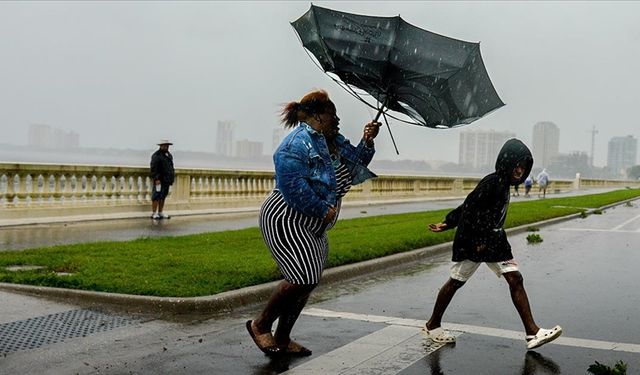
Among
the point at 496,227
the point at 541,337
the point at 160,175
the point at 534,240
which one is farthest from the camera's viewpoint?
the point at 160,175

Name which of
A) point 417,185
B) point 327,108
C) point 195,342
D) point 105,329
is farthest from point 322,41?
point 417,185

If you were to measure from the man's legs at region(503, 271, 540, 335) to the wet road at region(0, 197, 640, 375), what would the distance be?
0.20 m

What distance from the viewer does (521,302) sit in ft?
21.7

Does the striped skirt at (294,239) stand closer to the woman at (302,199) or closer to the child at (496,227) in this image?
the woman at (302,199)

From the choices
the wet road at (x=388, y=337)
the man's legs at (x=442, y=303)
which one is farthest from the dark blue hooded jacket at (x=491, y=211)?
the wet road at (x=388, y=337)

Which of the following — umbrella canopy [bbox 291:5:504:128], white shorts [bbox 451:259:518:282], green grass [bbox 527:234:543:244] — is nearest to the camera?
umbrella canopy [bbox 291:5:504:128]

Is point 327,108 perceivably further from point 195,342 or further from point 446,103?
point 195,342

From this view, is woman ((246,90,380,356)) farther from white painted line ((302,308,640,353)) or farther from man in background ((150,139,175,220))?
man in background ((150,139,175,220))

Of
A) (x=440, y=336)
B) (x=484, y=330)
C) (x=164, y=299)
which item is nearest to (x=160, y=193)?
(x=164, y=299)

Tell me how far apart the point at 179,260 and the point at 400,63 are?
551 cm

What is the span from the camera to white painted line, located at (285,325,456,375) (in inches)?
228

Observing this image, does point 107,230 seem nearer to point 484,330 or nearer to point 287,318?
point 484,330

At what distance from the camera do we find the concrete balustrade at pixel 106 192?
1670 cm

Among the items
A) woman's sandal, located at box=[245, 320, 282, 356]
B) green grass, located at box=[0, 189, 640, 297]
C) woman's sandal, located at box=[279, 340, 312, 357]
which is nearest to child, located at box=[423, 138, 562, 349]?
woman's sandal, located at box=[279, 340, 312, 357]
